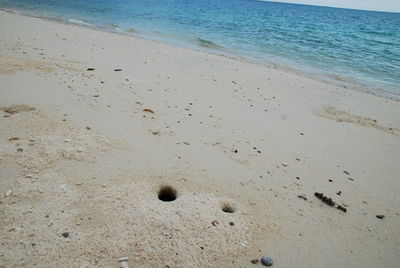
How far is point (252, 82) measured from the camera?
7.79m

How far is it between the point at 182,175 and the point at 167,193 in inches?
13.2

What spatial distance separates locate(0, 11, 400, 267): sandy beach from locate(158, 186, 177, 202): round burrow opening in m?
0.02

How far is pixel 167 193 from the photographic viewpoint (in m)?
3.12

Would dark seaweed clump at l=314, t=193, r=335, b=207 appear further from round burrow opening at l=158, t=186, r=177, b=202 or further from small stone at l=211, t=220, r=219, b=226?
round burrow opening at l=158, t=186, r=177, b=202

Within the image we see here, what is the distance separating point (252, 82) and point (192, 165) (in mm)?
5066

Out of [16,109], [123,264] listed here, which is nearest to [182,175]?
[123,264]

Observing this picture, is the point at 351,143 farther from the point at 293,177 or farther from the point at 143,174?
the point at 143,174

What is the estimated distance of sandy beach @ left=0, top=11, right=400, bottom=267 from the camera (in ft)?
7.68

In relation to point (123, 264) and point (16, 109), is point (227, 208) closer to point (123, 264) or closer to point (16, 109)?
point (123, 264)

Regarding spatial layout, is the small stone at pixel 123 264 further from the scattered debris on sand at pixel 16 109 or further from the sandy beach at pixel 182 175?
the scattered debris on sand at pixel 16 109

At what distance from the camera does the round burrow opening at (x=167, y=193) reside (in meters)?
3.07

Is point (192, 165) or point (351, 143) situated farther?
point (351, 143)

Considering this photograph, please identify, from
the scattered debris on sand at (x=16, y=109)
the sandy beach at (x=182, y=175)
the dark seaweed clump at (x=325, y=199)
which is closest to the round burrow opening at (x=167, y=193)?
the sandy beach at (x=182, y=175)

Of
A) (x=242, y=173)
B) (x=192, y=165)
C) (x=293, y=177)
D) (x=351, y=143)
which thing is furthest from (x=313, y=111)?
(x=192, y=165)
